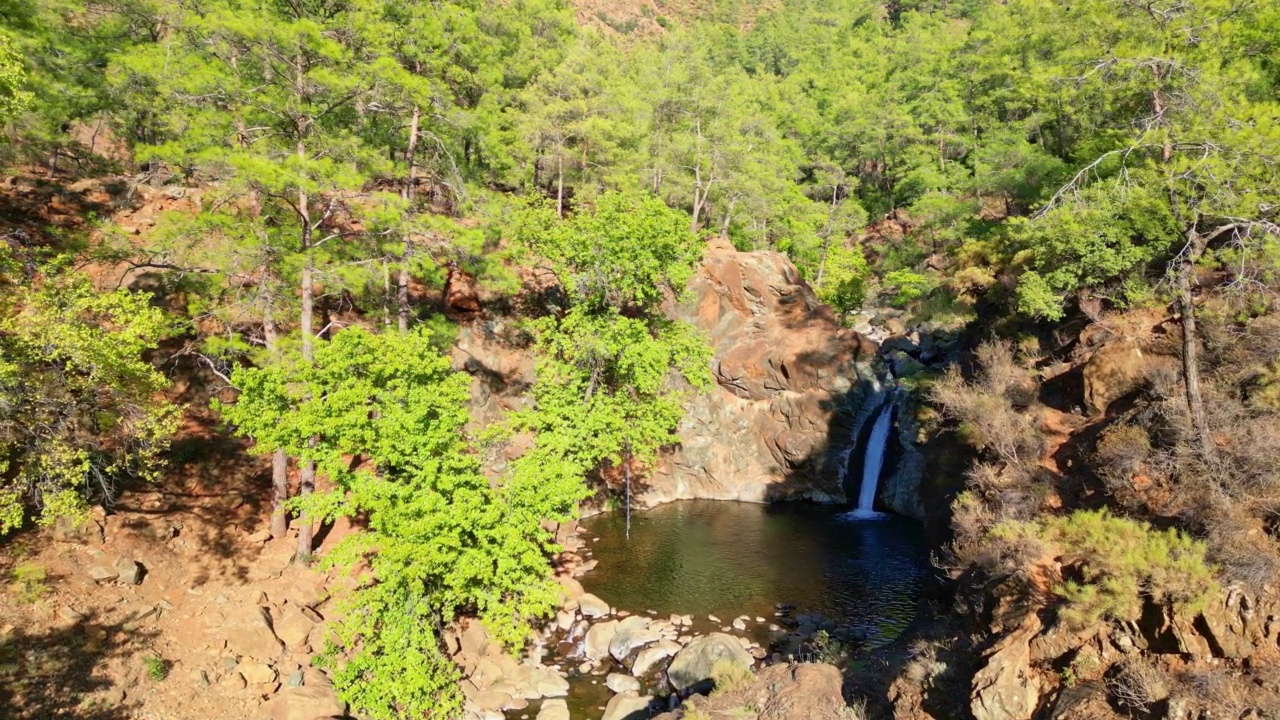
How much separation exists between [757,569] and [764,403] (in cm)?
1122

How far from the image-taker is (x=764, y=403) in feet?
102

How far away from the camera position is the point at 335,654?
1304cm

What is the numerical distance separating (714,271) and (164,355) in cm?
2447

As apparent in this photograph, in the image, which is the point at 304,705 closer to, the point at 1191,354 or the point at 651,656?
the point at 651,656

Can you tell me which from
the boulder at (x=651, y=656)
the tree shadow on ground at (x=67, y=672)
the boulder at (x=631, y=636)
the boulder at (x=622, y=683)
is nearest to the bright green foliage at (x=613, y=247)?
the boulder at (x=631, y=636)

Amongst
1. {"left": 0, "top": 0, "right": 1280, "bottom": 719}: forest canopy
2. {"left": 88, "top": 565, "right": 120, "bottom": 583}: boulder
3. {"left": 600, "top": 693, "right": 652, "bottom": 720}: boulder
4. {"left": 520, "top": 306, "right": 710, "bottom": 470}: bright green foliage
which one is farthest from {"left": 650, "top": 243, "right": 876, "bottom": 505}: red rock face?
{"left": 88, "top": 565, "right": 120, "bottom": 583}: boulder

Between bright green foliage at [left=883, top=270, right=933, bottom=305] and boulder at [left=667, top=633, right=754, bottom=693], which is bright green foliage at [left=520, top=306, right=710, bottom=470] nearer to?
boulder at [left=667, top=633, right=754, bottom=693]

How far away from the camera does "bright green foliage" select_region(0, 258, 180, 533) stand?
10.5 m

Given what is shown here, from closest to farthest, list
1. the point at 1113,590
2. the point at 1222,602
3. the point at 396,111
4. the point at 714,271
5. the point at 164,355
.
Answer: the point at 1222,602, the point at 1113,590, the point at 396,111, the point at 164,355, the point at 714,271

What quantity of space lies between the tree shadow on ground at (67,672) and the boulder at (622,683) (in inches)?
396

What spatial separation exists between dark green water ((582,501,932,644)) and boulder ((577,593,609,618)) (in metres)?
0.60

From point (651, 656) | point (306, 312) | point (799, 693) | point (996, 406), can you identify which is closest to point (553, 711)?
point (651, 656)

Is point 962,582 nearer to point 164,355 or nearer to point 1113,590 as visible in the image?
point 1113,590

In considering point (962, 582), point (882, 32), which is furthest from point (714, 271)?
point (882, 32)
